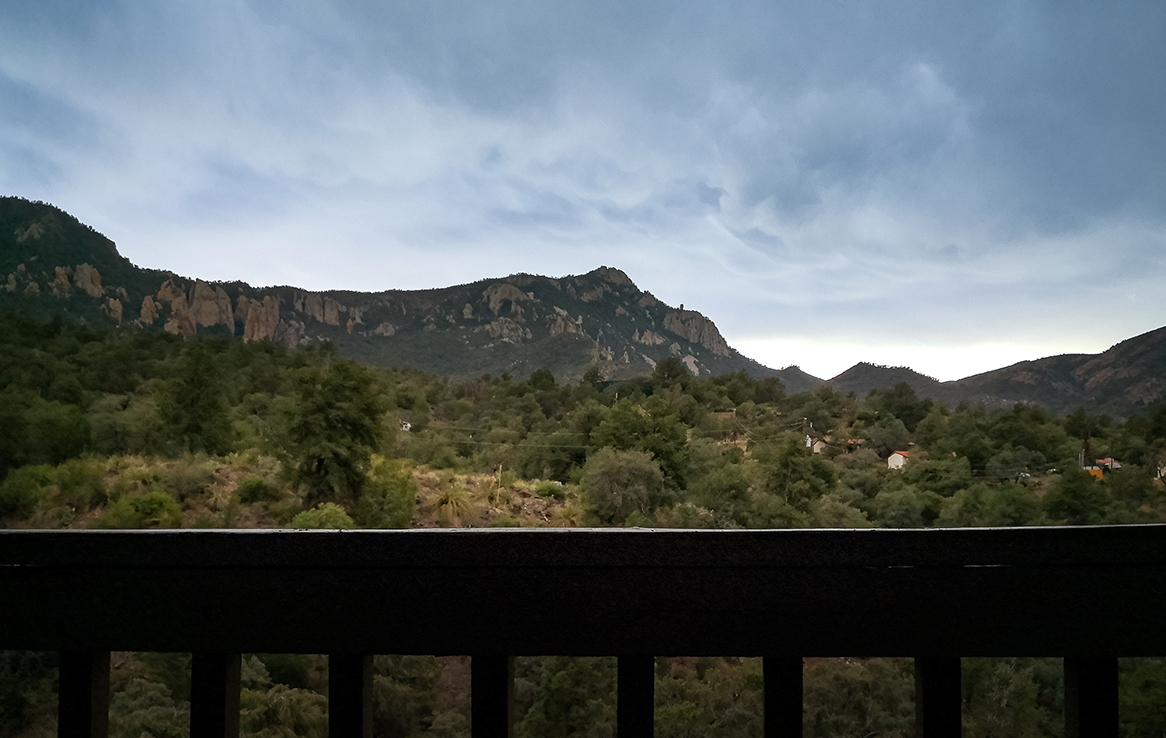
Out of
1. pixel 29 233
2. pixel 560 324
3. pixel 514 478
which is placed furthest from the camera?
pixel 560 324

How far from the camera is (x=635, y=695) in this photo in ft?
1.50

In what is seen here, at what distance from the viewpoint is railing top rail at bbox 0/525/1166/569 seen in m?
0.43

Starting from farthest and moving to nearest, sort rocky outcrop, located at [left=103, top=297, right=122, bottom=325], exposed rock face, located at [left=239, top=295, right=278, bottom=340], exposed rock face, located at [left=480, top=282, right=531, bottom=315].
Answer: exposed rock face, located at [left=480, top=282, right=531, bottom=315], exposed rock face, located at [left=239, top=295, right=278, bottom=340], rocky outcrop, located at [left=103, top=297, right=122, bottom=325]

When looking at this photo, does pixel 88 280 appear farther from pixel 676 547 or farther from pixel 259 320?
pixel 676 547

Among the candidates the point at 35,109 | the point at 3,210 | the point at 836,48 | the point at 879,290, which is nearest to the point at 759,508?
the point at 836,48

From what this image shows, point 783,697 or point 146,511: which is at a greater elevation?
point 783,697

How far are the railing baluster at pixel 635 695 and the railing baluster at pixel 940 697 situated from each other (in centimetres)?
19

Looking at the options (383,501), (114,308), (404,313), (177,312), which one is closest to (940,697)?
(383,501)

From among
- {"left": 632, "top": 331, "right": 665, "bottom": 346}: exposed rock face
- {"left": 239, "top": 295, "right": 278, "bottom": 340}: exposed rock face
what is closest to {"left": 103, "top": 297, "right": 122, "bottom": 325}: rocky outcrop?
{"left": 239, "top": 295, "right": 278, "bottom": 340}: exposed rock face

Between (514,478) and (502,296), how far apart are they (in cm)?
2917

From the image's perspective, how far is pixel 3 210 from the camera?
43562 mm

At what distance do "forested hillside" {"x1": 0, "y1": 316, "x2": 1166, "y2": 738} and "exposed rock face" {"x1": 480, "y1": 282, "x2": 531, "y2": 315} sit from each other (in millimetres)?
18610

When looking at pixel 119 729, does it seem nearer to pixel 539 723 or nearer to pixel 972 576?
pixel 539 723

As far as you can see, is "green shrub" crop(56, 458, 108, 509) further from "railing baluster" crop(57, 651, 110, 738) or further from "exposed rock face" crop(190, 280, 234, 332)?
"railing baluster" crop(57, 651, 110, 738)
